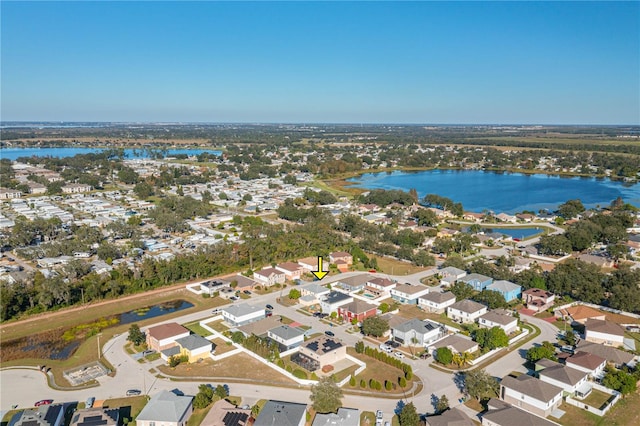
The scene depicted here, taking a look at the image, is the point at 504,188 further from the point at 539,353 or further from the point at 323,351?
the point at 323,351

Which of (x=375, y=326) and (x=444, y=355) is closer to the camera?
(x=444, y=355)

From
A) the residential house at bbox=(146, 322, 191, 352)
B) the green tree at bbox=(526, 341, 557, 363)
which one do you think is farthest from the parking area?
the green tree at bbox=(526, 341, 557, 363)

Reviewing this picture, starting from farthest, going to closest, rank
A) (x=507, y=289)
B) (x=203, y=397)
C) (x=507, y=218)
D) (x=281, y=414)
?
(x=507, y=218), (x=507, y=289), (x=203, y=397), (x=281, y=414)

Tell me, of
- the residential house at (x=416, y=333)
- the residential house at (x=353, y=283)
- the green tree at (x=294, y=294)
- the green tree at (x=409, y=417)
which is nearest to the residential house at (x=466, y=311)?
the residential house at (x=416, y=333)

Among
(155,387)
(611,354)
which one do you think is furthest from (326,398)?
(611,354)

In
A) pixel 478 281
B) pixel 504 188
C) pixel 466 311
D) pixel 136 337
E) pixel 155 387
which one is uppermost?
pixel 504 188

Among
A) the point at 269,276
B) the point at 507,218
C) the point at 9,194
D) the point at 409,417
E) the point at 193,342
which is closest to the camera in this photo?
the point at 409,417
